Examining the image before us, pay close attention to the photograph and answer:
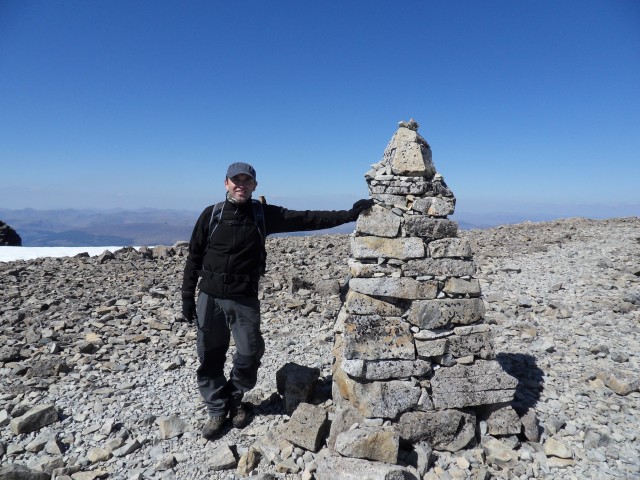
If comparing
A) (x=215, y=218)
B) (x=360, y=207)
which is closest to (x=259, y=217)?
(x=215, y=218)

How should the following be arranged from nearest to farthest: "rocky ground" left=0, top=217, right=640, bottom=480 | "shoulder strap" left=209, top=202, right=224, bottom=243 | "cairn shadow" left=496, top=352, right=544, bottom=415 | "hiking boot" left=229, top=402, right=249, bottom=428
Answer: "rocky ground" left=0, top=217, right=640, bottom=480 < "shoulder strap" left=209, top=202, right=224, bottom=243 < "hiking boot" left=229, top=402, right=249, bottom=428 < "cairn shadow" left=496, top=352, right=544, bottom=415

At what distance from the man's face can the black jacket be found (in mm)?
107

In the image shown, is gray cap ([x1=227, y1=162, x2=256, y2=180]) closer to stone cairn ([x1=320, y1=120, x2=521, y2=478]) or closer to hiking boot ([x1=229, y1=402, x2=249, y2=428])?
stone cairn ([x1=320, y1=120, x2=521, y2=478])

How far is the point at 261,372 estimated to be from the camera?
7027mm

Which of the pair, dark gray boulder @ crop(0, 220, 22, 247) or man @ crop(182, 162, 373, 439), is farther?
dark gray boulder @ crop(0, 220, 22, 247)

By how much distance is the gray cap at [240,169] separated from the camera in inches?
184

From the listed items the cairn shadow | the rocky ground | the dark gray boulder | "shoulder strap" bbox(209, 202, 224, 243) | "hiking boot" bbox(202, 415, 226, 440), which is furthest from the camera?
the dark gray boulder

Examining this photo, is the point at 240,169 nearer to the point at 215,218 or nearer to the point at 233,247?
the point at 215,218

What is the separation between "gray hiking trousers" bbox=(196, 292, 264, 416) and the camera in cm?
495

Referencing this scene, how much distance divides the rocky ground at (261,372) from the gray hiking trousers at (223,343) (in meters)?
0.63

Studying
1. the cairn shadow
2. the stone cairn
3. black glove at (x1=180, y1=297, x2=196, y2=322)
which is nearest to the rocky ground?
the cairn shadow

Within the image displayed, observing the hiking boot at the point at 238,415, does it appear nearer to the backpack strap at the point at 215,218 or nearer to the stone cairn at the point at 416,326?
the stone cairn at the point at 416,326

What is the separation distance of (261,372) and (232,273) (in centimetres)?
306

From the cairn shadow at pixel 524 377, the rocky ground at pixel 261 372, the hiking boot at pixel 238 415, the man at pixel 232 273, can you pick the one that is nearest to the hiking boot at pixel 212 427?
the man at pixel 232 273
